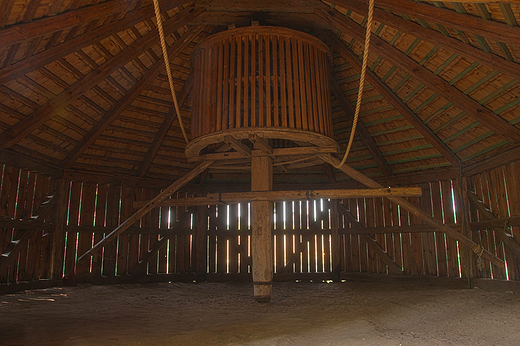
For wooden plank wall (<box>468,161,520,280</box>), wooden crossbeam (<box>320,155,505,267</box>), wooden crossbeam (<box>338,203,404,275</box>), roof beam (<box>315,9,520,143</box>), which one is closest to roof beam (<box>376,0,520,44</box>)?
roof beam (<box>315,9,520,143</box>)

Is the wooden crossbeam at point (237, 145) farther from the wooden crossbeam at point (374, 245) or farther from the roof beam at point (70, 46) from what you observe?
the wooden crossbeam at point (374, 245)

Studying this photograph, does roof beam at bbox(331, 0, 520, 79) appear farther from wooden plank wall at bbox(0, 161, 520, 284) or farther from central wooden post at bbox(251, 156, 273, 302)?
central wooden post at bbox(251, 156, 273, 302)

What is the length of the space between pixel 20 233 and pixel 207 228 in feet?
14.0

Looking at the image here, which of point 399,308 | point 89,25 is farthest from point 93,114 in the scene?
point 399,308

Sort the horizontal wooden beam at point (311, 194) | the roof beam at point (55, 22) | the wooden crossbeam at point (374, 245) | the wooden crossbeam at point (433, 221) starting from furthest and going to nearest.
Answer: the wooden crossbeam at point (374, 245)
the horizontal wooden beam at point (311, 194)
the wooden crossbeam at point (433, 221)
the roof beam at point (55, 22)

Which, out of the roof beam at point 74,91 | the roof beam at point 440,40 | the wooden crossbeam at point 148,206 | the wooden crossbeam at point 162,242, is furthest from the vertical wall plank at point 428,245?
the roof beam at point 74,91

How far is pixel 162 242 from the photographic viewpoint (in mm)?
9805

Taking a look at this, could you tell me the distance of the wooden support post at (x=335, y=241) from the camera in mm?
9812

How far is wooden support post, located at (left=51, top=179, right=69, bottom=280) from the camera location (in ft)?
26.8

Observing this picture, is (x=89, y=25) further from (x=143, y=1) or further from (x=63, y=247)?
(x=63, y=247)

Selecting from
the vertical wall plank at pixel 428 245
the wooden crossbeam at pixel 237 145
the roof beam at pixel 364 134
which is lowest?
the vertical wall plank at pixel 428 245

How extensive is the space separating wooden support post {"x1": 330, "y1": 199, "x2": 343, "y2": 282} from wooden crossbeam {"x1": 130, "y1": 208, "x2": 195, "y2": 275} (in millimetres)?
3564

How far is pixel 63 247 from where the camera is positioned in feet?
27.5

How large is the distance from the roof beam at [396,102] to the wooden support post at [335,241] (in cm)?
302
